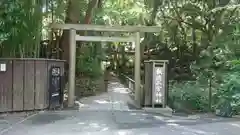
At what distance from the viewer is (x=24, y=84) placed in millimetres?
10211

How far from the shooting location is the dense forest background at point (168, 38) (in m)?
10.1

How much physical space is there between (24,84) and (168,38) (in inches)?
550

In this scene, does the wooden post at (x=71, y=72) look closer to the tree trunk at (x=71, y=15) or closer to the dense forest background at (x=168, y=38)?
the dense forest background at (x=168, y=38)

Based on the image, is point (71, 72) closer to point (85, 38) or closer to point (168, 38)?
point (85, 38)

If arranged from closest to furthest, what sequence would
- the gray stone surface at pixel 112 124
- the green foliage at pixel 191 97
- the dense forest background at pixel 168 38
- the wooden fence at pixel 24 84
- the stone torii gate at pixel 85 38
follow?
the gray stone surface at pixel 112 124, the wooden fence at pixel 24 84, the dense forest background at pixel 168 38, the stone torii gate at pixel 85 38, the green foliage at pixel 191 97

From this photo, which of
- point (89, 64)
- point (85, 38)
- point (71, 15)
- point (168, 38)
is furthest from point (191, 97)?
point (168, 38)

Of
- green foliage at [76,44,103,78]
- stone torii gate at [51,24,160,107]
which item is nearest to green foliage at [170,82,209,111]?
stone torii gate at [51,24,160,107]

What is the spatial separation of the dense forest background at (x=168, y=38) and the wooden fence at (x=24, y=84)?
694mm

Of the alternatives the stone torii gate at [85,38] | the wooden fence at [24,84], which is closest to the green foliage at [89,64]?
the stone torii gate at [85,38]

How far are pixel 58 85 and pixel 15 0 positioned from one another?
3278mm

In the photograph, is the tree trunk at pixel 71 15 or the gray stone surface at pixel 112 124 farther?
the tree trunk at pixel 71 15

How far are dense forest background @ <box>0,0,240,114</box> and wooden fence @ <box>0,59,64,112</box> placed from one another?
2.28ft

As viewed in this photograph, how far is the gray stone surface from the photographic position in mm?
7434

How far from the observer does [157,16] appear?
67.7 feet
